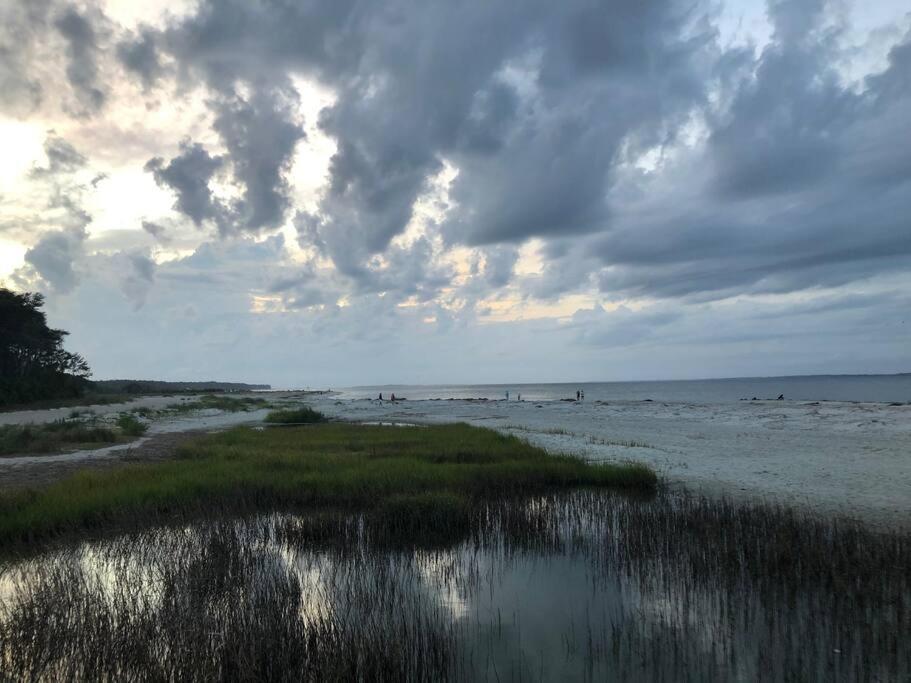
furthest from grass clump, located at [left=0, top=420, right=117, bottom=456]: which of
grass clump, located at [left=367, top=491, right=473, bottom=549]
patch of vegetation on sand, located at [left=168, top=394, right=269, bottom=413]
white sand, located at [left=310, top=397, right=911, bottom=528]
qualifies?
patch of vegetation on sand, located at [left=168, top=394, right=269, bottom=413]

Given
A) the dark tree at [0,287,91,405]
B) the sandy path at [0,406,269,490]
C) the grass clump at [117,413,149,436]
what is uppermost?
the dark tree at [0,287,91,405]

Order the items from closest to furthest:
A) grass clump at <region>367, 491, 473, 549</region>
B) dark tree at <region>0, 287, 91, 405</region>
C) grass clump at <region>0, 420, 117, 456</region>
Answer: grass clump at <region>367, 491, 473, 549</region>
grass clump at <region>0, 420, 117, 456</region>
dark tree at <region>0, 287, 91, 405</region>

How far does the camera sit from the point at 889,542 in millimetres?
10086

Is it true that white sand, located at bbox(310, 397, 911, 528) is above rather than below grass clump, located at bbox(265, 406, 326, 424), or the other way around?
below

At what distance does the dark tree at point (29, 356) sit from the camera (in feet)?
178

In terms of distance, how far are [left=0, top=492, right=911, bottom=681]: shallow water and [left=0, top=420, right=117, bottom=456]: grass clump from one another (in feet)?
54.9

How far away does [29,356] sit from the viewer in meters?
63.2

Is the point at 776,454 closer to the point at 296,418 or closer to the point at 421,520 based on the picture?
the point at 421,520

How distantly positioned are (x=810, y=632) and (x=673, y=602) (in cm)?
174

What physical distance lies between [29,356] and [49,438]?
48.0 metres

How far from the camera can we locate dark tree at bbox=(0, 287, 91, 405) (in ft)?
178

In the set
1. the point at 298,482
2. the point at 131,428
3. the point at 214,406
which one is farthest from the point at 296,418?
the point at 214,406

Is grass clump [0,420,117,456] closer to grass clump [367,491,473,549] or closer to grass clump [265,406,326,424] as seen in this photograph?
grass clump [265,406,326,424]

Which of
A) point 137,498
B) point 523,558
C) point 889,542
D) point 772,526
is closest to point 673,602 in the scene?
point 523,558
